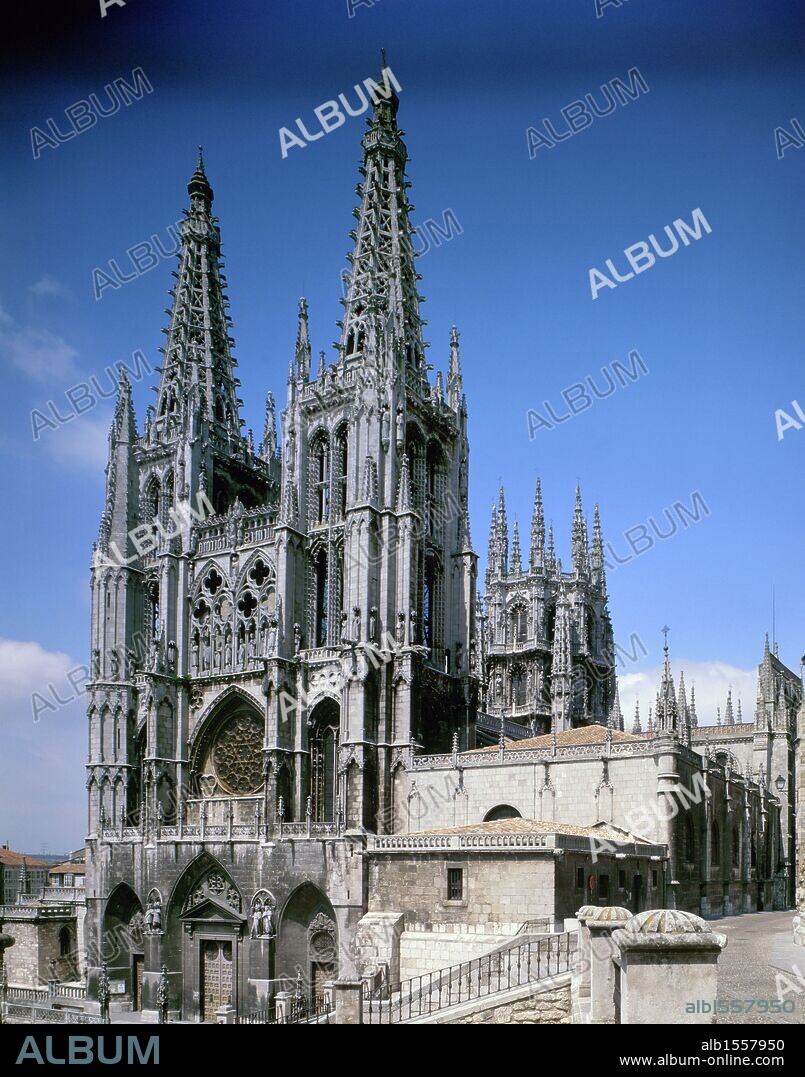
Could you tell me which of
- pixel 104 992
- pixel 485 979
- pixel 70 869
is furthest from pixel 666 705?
pixel 70 869

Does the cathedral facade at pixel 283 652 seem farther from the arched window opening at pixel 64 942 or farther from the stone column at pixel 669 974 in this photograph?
the stone column at pixel 669 974

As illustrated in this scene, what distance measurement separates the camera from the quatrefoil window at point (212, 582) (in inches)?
2290

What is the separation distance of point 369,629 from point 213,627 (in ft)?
36.8

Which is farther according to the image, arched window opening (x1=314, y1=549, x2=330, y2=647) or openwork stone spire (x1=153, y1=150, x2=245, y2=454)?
openwork stone spire (x1=153, y1=150, x2=245, y2=454)

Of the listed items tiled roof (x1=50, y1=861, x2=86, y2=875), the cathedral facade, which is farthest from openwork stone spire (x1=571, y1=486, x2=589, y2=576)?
tiled roof (x1=50, y1=861, x2=86, y2=875)

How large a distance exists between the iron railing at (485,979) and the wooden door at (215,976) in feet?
63.6

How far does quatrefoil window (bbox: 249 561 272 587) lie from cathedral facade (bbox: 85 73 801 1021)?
14 cm

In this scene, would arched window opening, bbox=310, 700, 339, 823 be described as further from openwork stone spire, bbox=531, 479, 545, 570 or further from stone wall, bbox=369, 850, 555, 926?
openwork stone spire, bbox=531, 479, 545, 570

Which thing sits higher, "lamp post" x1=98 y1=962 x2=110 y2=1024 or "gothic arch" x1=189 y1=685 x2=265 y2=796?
"gothic arch" x1=189 y1=685 x2=265 y2=796

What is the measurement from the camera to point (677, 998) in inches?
434

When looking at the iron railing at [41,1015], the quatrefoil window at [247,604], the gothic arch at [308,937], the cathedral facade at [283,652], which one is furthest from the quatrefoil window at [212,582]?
the iron railing at [41,1015]

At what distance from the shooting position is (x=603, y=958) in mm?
17094

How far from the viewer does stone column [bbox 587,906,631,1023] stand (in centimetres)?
1697

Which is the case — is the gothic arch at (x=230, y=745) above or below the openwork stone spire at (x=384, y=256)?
below
